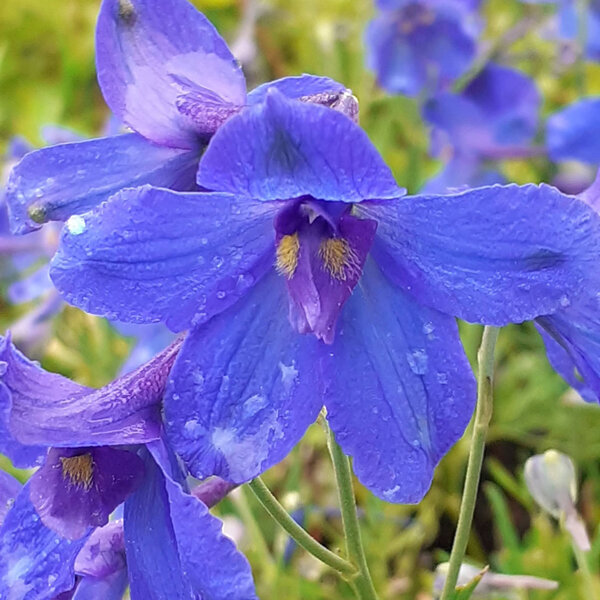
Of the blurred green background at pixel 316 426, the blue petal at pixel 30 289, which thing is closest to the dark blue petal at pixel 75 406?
the blurred green background at pixel 316 426

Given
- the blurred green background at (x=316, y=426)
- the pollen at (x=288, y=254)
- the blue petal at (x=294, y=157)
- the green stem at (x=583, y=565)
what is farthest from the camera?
the blurred green background at (x=316, y=426)

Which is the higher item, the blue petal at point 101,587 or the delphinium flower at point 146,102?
the delphinium flower at point 146,102

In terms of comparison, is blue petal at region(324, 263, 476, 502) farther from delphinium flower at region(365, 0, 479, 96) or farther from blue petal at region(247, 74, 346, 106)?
delphinium flower at region(365, 0, 479, 96)

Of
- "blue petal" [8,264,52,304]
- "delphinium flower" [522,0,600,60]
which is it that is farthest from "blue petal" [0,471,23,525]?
"delphinium flower" [522,0,600,60]

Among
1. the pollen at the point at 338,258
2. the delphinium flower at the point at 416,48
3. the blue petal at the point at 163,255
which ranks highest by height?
the blue petal at the point at 163,255

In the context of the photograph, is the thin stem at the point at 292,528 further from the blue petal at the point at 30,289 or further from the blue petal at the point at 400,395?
the blue petal at the point at 30,289

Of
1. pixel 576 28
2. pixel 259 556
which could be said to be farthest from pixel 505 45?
pixel 259 556

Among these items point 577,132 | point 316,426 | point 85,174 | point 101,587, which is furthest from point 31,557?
point 577,132
